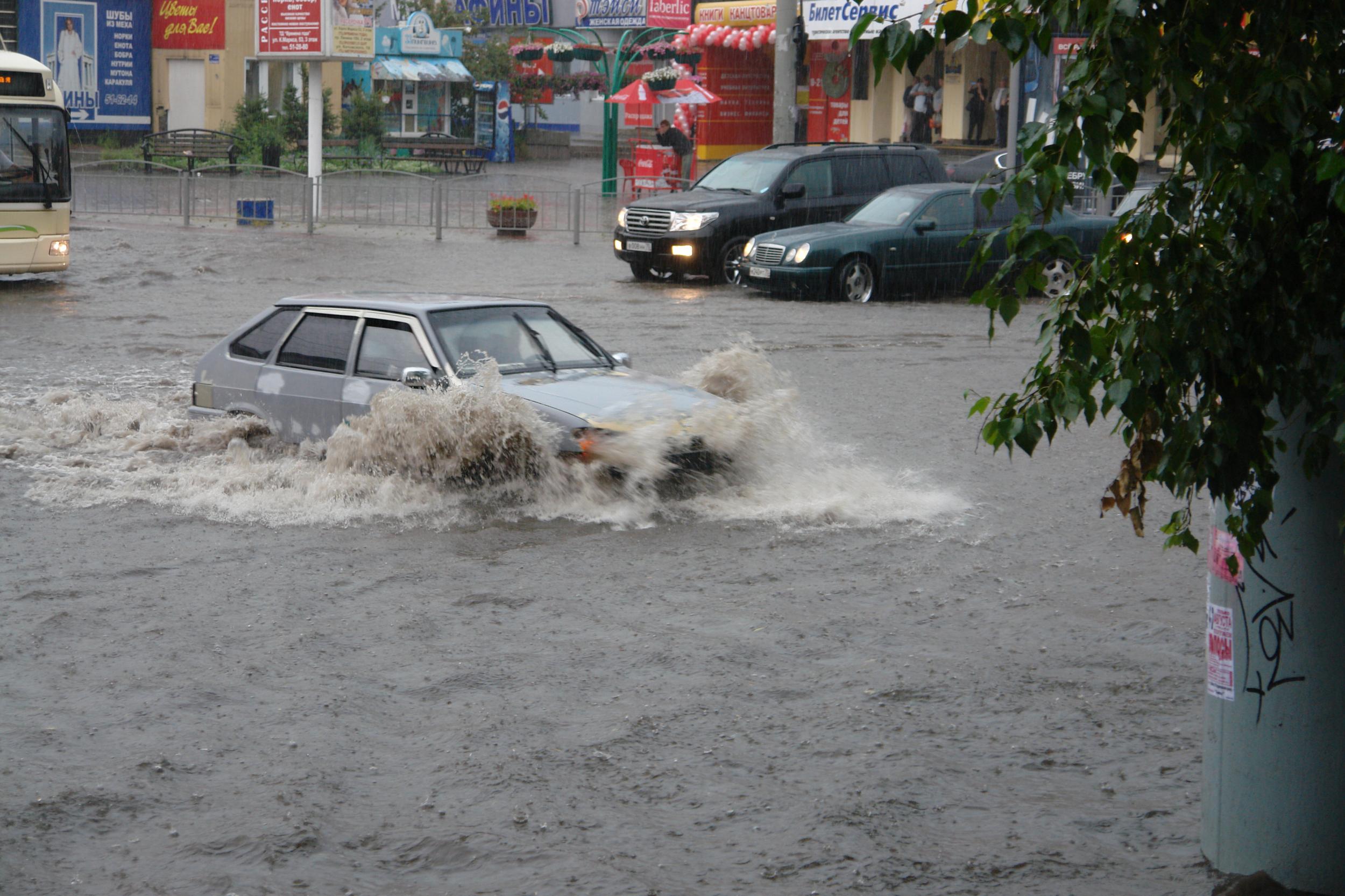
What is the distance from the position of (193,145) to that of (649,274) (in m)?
26.0

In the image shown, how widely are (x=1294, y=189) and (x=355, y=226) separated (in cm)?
2827

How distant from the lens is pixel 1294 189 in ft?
10.7

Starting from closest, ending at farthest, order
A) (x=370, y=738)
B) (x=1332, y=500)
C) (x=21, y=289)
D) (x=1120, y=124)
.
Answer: (x=1120, y=124), (x=1332, y=500), (x=370, y=738), (x=21, y=289)

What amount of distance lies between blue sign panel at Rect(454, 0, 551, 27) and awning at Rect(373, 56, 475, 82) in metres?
5.49

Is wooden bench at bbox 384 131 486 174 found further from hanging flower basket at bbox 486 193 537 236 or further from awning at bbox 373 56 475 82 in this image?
hanging flower basket at bbox 486 193 537 236

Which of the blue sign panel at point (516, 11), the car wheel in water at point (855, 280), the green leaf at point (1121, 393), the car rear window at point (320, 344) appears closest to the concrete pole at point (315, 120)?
the car wheel in water at point (855, 280)

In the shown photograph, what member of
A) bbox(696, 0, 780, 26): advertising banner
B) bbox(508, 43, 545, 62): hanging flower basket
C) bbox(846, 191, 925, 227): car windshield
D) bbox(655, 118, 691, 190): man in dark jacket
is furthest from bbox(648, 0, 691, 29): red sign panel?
bbox(846, 191, 925, 227): car windshield

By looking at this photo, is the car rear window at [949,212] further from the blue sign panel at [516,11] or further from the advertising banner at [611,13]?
the blue sign panel at [516,11]

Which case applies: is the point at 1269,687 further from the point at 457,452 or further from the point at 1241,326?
the point at 457,452

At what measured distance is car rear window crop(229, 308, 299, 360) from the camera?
10.3 m

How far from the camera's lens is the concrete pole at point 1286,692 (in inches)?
155

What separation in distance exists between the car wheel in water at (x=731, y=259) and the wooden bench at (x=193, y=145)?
24.7 meters

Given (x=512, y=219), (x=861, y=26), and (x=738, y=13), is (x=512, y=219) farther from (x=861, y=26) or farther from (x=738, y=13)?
(x=861, y=26)

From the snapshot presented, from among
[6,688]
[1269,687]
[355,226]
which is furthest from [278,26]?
[1269,687]
